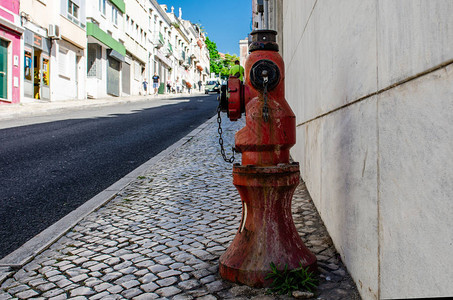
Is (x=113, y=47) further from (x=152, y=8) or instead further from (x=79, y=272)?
(x=79, y=272)

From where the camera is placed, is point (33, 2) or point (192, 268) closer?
point (192, 268)

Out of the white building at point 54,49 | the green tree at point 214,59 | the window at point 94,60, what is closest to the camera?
the white building at point 54,49

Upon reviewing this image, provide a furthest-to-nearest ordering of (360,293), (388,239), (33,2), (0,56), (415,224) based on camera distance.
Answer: (33,2) → (0,56) → (360,293) → (388,239) → (415,224)

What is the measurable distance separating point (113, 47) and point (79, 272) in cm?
3307

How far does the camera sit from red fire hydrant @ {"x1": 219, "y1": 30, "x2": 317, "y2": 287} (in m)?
2.53

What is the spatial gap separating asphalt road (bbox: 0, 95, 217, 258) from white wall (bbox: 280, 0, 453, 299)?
114 inches

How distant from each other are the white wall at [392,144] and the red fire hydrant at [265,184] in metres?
0.37

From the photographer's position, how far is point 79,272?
2.94 m

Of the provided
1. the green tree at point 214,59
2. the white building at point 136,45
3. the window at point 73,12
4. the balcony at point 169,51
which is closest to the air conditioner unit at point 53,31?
the window at point 73,12

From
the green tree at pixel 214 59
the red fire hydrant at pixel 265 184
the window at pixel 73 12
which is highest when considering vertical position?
the green tree at pixel 214 59

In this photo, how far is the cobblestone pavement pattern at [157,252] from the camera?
8.45 feet

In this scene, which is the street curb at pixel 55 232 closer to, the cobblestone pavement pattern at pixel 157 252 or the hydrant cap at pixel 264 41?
the cobblestone pavement pattern at pixel 157 252

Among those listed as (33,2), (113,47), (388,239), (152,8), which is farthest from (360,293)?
(152,8)

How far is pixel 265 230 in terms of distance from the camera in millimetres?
2594
